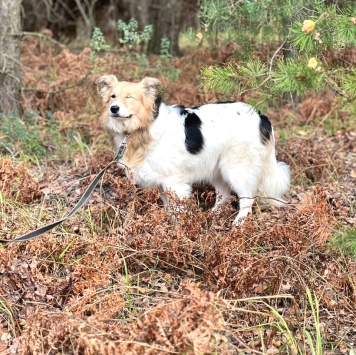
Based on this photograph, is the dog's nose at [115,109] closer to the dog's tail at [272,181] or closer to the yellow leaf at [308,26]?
the dog's tail at [272,181]

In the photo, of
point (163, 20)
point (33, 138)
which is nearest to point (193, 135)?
point (33, 138)

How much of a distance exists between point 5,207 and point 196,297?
2.87m

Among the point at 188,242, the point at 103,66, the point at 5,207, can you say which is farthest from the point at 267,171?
the point at 103,66

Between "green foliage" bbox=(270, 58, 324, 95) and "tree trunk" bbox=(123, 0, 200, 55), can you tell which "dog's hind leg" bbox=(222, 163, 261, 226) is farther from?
"tree trunk" bbox=(123, 0, 200, 55)

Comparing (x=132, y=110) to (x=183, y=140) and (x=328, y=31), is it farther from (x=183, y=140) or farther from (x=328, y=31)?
(x=328, y=31)

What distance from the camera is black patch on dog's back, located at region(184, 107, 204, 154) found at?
567 centimetres

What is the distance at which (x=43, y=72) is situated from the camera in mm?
9680

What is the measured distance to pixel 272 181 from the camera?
606cm

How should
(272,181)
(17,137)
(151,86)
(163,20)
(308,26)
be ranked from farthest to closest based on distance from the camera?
(163,20)
(17,137)
(272,181)
(151,86)
(308,26)

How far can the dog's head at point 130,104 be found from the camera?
548 cm

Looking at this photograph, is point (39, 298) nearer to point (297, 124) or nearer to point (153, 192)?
point (153, 192)

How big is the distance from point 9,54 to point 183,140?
290 centimetres

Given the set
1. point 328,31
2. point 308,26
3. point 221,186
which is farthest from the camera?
point 221,186

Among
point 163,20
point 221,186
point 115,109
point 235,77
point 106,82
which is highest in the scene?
point 235,77
